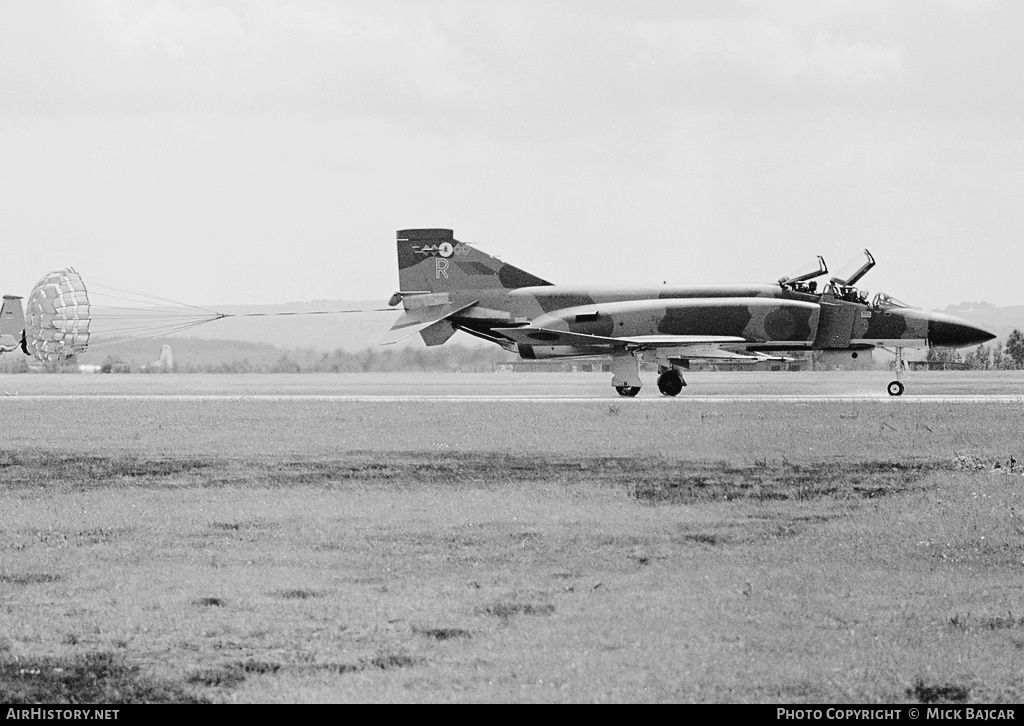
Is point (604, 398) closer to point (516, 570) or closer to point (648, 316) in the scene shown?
point (648, 316)

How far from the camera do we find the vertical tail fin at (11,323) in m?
31.1

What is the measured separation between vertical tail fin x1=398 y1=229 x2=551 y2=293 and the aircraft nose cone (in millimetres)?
14687

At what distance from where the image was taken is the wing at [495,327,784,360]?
3634cm

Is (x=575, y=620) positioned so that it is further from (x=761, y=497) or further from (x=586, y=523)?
(x=761, y=497)

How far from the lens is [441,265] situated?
39594 millimetres

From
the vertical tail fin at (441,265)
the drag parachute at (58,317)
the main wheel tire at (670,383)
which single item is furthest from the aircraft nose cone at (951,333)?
the drag parachute at (58,317)

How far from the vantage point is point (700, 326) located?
121 feet

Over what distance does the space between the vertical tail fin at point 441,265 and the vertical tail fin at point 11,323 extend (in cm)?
1299

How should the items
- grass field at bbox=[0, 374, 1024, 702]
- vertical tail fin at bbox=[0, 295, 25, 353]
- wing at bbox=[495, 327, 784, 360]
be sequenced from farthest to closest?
wing at bbox=[495, 327, 784, 360], vertical tail fin at bbox=[0, 295, 25, 353], grass field at bbox=[0, 374, 1024, 702]

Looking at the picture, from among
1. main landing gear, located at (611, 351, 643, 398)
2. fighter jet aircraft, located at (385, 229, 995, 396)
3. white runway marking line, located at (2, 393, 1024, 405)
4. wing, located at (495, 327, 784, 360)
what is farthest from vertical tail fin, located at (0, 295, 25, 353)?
main landing gear, located at (611, 351, 643, 398)

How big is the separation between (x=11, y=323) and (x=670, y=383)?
19815 mm

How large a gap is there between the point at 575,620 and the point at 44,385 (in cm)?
4810

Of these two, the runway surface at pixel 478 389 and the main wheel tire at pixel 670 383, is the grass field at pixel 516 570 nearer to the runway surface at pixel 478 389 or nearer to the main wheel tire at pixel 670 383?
the runway surface at pixel 478 389

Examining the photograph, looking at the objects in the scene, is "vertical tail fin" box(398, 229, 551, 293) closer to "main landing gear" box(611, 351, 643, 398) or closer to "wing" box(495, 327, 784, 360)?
"wing" box(495, 327, 784, 360)
